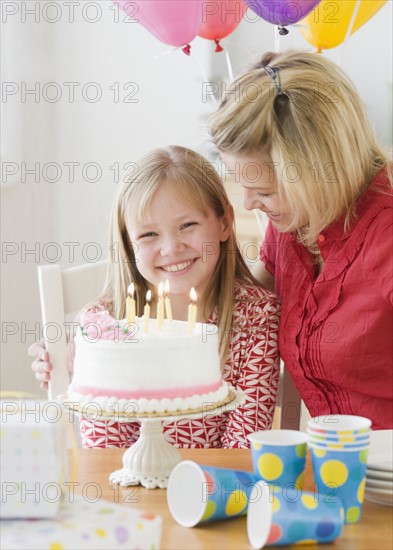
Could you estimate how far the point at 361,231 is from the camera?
5.28 ft

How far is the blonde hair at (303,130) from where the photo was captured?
1541 millimetres

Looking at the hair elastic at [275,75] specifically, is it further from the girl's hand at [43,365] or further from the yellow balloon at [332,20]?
the girl's hand at [43,365]

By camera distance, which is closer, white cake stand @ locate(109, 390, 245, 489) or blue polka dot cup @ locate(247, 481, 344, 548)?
blue polka dot cup @ locate(247, 481, 344, 548)

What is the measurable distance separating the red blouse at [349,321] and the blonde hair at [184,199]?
6.2 inches

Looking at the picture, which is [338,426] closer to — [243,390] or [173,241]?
[243,390]

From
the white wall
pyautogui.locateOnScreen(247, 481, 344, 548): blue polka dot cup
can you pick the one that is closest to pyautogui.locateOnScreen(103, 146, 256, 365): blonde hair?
pyautogui.locateOnScreen(247, 481, 344, 548): blue polka dot cup

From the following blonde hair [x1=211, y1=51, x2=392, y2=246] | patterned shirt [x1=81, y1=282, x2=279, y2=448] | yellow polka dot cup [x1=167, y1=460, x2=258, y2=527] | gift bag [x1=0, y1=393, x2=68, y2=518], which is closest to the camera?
gift bag [x1=0, y1=393, x2=68, y2=518]

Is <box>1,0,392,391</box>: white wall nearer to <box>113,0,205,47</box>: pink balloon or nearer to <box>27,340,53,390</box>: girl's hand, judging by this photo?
<box>113,0,205,47</box>: pink balloon

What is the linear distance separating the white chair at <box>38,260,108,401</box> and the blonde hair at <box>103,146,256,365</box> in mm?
92

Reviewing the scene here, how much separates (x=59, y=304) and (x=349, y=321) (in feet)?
2.09

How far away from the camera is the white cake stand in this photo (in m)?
1.25

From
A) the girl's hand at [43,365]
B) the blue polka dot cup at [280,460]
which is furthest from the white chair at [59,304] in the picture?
the blue polka dot cup at [280,460]

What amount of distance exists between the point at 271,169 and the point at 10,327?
1.93m

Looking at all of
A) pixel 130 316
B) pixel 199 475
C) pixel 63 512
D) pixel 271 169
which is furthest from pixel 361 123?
pixel 63 512
